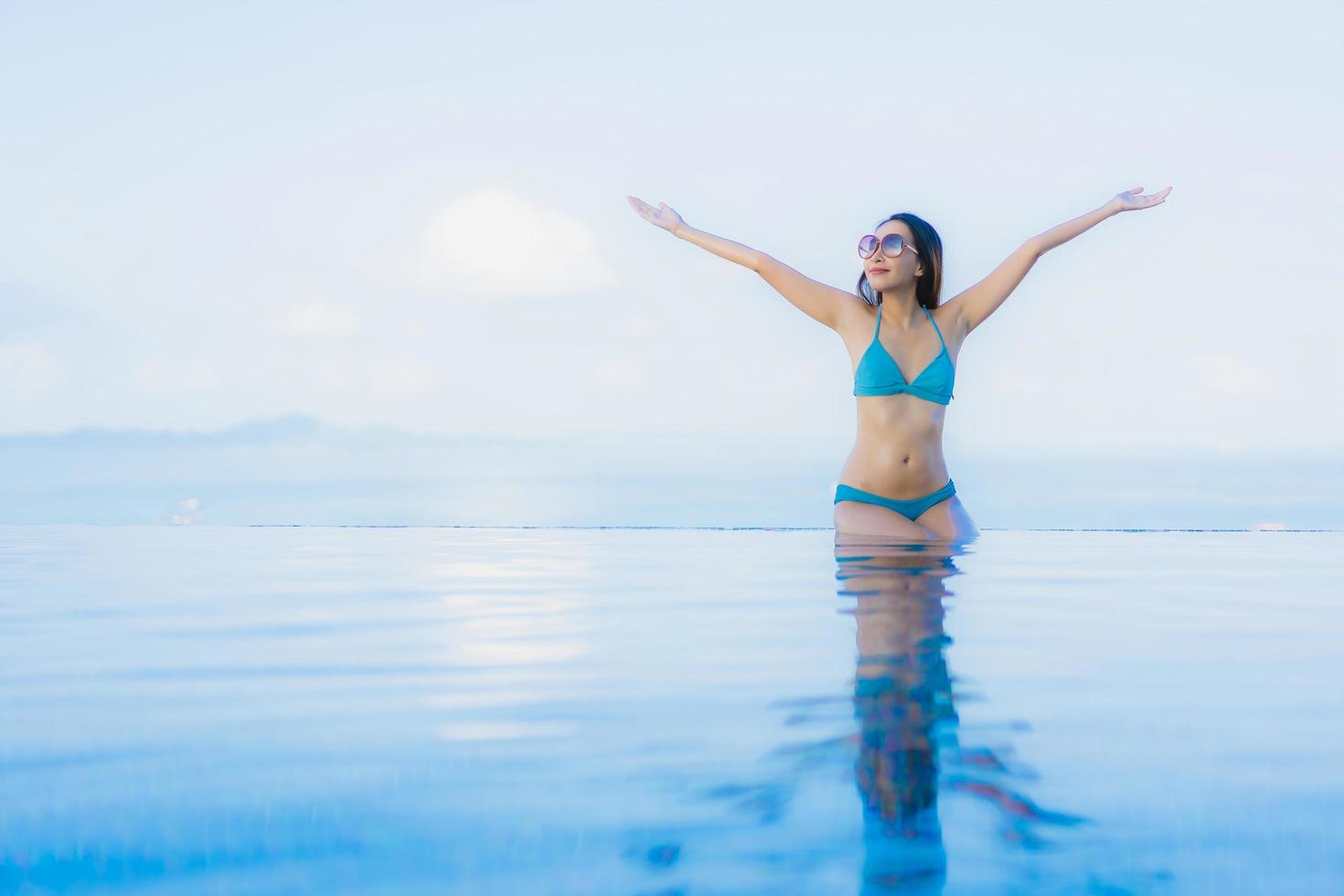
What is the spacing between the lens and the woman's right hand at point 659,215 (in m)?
5.56

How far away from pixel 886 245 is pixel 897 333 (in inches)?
17.2

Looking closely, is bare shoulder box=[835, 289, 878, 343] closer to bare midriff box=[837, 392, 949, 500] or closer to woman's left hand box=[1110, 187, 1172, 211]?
bare midriff box=[837, 392, 949, 500]

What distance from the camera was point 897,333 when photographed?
5539 millimetres

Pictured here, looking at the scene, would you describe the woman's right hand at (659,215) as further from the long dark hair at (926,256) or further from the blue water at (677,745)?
the blue water at (677,745)

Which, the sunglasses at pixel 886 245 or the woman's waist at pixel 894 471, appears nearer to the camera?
the sunglasses at pixel 886 245

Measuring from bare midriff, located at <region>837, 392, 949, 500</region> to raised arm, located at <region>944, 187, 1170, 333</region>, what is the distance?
20.8 inches

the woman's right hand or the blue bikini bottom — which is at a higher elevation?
the woman's right hand

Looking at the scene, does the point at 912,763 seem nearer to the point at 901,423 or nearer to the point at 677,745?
the point at 677,745

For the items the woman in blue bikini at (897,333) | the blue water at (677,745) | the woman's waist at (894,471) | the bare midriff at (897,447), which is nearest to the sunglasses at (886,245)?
the woman in blue bikini at (897,333)

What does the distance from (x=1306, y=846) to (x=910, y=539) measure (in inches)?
178

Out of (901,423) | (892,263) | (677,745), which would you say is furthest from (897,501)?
(677,745)

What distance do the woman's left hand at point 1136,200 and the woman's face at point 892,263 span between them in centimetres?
109

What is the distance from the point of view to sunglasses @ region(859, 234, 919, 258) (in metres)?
5.37

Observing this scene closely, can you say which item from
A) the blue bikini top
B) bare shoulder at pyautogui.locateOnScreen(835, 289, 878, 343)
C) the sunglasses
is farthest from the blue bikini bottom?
the sunglasses
